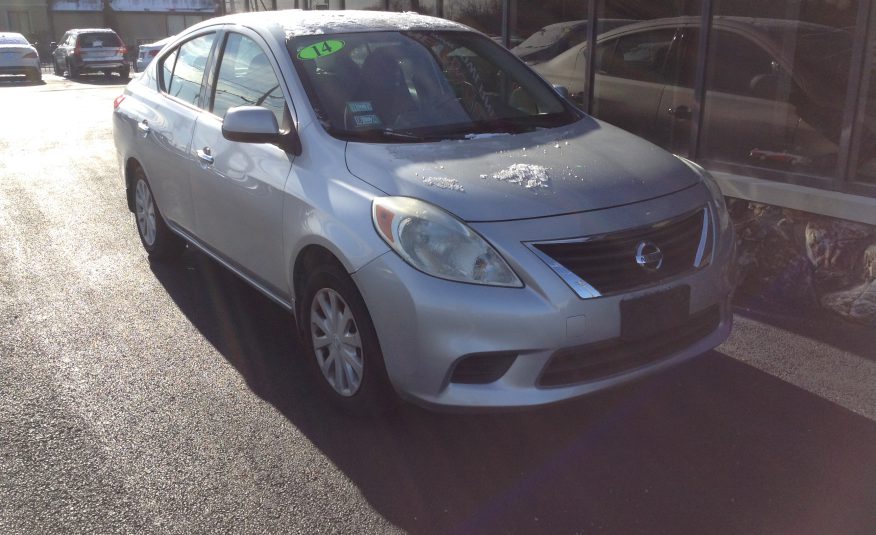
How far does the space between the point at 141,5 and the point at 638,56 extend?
1845 inches

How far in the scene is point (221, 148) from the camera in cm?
454

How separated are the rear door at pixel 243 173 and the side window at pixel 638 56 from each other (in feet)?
12.3

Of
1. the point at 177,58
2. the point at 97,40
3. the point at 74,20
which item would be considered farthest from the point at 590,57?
the point at 74,20

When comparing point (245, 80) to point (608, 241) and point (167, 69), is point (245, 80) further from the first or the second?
point (608, 241)

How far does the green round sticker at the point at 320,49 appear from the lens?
14.1ft

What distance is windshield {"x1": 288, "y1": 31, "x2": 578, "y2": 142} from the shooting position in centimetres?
406

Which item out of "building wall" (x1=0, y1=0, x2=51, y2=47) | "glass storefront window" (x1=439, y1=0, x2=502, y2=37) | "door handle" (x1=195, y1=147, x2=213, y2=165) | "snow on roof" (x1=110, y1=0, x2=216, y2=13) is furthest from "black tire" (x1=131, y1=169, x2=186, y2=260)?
"building wall" (x1=0, y1=0, x2=51, y2=47)

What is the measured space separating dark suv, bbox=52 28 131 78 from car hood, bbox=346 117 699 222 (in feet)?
90.9

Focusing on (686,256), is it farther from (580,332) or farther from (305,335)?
(305,335)

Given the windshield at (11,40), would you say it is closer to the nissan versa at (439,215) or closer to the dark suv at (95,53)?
the dark suv at (95,53)

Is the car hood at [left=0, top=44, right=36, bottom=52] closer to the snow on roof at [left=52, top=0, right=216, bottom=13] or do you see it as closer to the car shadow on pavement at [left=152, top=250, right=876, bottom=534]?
the snow on roof at [left=52, top=0, right=216, bottom=13]

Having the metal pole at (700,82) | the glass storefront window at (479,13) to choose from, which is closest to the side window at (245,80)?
the metal pole at (700,82)

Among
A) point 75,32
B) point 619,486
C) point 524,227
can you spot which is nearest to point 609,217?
point 524,227

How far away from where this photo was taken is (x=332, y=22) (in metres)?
4.63
